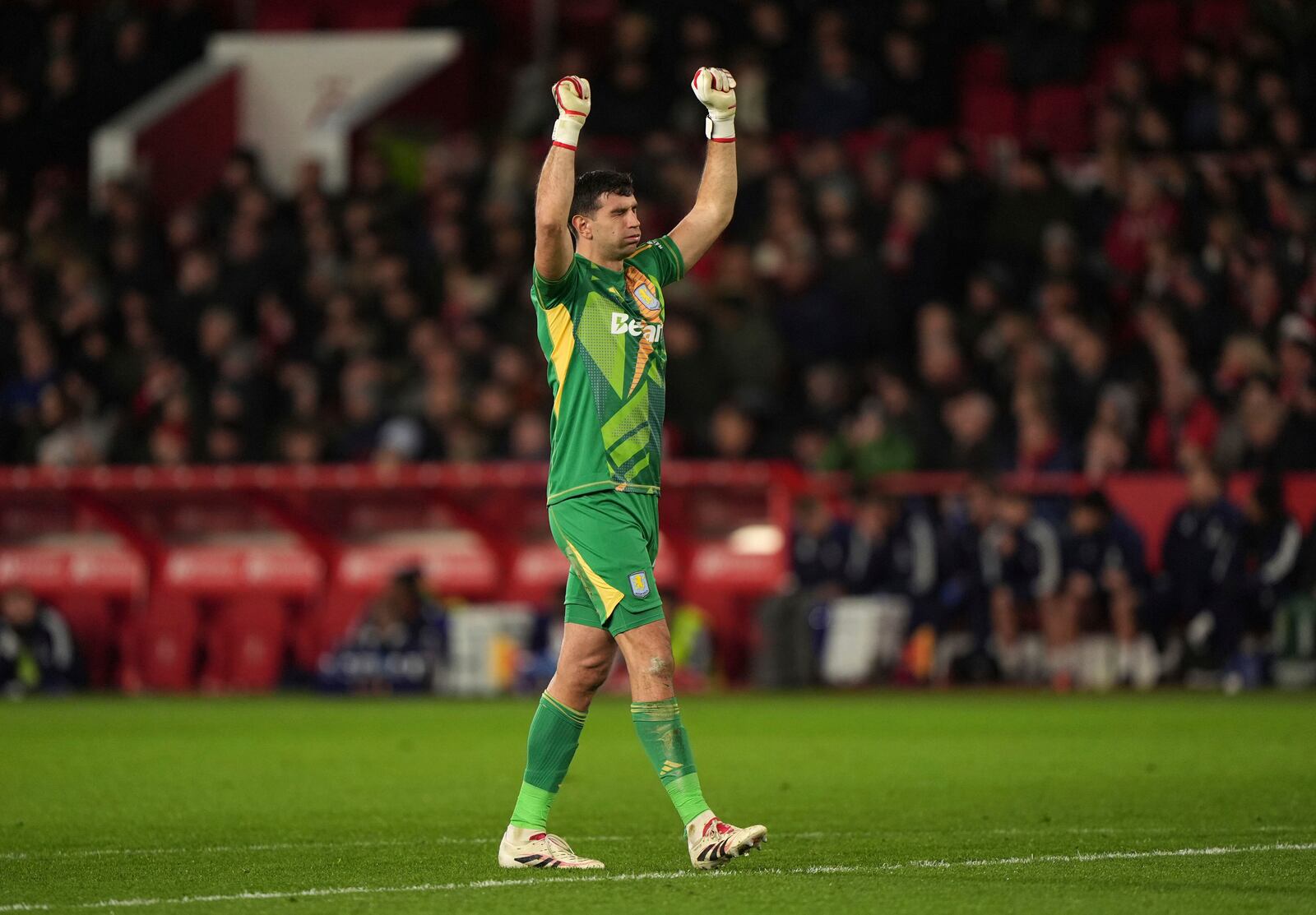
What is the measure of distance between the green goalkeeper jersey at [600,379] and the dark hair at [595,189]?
172mm

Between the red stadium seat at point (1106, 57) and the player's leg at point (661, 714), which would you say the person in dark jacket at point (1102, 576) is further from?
the player's leg at point (661, 714)

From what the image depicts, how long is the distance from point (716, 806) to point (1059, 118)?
49.6ft

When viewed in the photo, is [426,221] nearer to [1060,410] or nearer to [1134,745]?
[1060,410]

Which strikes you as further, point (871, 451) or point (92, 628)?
point (92, 628)

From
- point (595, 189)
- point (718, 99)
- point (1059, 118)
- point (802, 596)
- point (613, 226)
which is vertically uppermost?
point (1059, 118)

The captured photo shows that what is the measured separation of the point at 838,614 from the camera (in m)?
18.3

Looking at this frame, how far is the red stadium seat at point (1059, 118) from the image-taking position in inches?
901

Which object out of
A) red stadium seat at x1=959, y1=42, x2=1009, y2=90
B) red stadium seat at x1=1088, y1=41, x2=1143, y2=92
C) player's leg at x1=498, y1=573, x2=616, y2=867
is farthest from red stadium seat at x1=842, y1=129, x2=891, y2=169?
player's leg at x1=498, y1=573, x2=616, y2=867

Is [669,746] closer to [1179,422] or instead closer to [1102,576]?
[1102,576]

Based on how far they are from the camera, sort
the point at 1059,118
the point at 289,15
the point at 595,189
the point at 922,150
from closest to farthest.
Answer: the point at 595,189, the point at 1059,118, the point at 922,150, the point at 289,15

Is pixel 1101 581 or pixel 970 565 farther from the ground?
pixel 970 565

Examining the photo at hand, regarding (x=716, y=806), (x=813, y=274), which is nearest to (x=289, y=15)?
(x=813, y=274)

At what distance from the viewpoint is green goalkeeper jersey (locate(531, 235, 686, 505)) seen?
7352 millimetres

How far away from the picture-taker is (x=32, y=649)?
19.2 m
